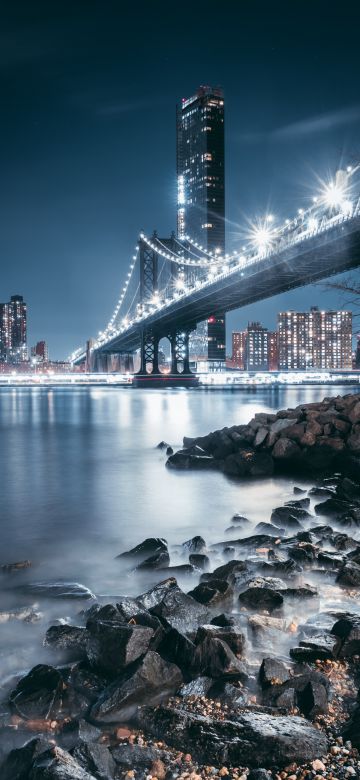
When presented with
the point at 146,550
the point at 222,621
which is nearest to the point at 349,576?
the point at 222,621

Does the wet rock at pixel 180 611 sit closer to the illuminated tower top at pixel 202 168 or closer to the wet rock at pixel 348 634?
the wet rock at pixel 348 634

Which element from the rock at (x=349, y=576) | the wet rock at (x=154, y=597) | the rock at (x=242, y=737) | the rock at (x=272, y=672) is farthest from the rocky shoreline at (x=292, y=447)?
the rock at (x=242, y=737)

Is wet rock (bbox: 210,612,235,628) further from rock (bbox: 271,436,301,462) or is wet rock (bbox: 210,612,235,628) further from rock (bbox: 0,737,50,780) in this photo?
rock (bbox: 271,436,301,462)

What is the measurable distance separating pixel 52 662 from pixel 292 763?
1586 mm

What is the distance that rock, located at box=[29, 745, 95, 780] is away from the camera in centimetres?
225

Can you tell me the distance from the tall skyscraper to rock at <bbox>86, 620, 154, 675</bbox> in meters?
177

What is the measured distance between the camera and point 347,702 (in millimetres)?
2885

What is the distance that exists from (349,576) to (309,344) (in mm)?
150750

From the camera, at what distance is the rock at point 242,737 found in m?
2.42

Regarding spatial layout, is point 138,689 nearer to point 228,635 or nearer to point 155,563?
point 228,635

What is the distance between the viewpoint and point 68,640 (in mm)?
3510

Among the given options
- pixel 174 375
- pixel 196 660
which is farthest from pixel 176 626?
pixel 174 375

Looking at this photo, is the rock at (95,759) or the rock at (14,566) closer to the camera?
the rock at (95,759)

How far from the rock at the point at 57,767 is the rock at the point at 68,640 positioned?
102cm
